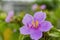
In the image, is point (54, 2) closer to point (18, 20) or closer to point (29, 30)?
point (18, 20)

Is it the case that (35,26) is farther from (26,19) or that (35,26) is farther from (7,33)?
(7,33)

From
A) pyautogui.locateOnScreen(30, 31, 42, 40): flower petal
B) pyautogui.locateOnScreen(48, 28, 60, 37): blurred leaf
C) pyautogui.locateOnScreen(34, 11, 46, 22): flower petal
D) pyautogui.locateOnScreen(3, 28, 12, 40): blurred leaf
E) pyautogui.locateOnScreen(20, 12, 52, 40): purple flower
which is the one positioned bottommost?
pyautogui.locateOnScreen(3, 28, 12, 40): blurred leaf

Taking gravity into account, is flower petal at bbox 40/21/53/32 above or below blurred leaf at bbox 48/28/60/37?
above

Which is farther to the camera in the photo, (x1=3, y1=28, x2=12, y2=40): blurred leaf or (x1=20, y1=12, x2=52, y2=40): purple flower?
(x1=3, y1=28, x2=12, y2=40): blurred leaf

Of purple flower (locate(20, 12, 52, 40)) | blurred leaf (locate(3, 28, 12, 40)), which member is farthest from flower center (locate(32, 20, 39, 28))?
blurred leaf (locate(3, 28, 12, 40))

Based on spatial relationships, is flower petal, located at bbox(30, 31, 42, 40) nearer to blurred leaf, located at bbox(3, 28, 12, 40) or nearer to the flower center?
the flower center

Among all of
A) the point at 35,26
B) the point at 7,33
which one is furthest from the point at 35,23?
the point at 7,33

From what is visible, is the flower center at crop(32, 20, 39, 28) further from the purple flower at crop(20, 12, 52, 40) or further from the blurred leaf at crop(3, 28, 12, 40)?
the blurred leaf at crop(3, 28, 12, 40)

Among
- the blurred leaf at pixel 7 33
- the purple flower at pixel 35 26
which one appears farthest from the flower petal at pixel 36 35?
the blurred leaf at pixel 7 33

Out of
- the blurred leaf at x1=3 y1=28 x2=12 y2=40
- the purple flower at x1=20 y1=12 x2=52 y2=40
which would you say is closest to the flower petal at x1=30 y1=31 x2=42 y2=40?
the purple flower at x1=20 y1=12 x2=52 y2=40
